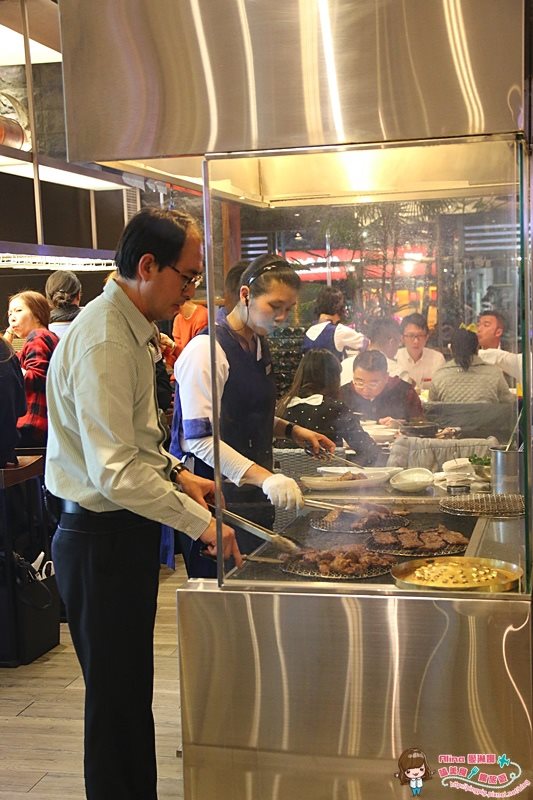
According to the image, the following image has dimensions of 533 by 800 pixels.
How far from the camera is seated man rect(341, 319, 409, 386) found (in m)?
1.99

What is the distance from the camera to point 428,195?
6.43 feet

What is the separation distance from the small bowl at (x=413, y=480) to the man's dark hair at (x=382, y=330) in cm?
31

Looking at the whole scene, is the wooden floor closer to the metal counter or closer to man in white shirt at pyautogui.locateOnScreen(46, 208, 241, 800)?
man in white shirt at pyautogui.locateOnScreen(46, 208, 241, 800)

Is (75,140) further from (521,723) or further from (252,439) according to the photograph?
(521,723)

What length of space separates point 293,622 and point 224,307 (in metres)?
0.64

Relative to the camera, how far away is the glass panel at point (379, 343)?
1.88 m

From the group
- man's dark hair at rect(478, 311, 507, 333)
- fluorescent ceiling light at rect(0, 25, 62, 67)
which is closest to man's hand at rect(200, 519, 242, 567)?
man's dark hair at rect(478, 311, 507, 333)

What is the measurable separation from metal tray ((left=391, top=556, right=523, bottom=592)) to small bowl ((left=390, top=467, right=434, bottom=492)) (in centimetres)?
22

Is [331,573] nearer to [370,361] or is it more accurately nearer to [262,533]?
[262,533]

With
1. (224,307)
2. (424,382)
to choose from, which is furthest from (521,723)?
(224,307)

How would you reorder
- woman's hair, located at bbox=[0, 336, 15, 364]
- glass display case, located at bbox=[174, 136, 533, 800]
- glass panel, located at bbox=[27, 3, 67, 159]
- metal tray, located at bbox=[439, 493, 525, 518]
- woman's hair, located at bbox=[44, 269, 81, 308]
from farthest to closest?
1. glass panel, located at bbox=[27, 3, 67, 159]
2. woman's hair, located at bbox=[44, 269, 81, 308]
3. woman's hair, located at bbox=[0, 336, 15, 364]
4. metal tray, located at bbox=[439, 493, 525, 518]
5. glass display case, located at bbox=[174, 136, 533, 800]

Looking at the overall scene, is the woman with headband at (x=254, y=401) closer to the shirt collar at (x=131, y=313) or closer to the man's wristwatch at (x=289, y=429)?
the man's wristwatch at (x=289, y=429)

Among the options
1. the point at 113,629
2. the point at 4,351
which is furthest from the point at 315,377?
the point at 4,351

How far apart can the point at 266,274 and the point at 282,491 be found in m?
0.47
